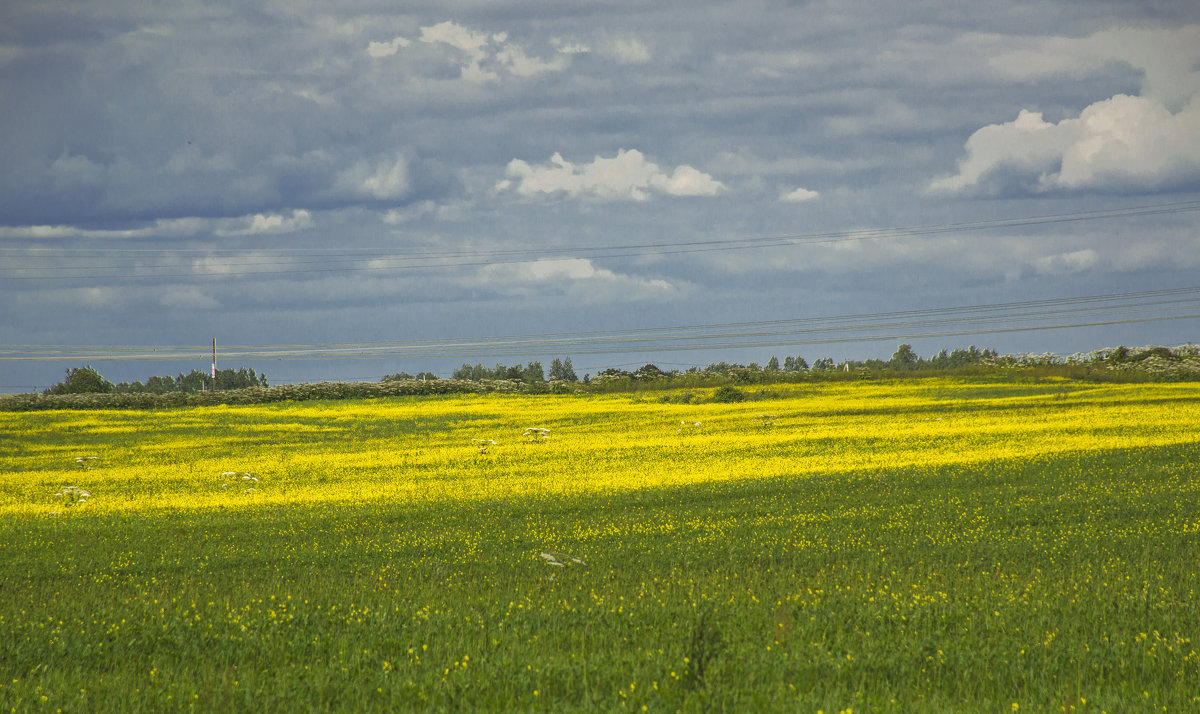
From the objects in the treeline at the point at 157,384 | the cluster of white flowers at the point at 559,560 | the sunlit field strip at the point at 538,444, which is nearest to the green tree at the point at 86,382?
the treeline at the point at 157,384

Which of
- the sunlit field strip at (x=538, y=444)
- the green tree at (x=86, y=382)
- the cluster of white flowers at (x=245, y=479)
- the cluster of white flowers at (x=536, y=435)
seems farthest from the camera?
the green tree at (x=86, y=382)

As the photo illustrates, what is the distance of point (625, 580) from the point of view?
15.5 m

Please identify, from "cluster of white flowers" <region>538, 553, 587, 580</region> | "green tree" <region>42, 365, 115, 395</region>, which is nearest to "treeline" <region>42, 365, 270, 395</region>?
"green tree" <region>42, 365, 115, 395</region>

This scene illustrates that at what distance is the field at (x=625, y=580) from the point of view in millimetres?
9734

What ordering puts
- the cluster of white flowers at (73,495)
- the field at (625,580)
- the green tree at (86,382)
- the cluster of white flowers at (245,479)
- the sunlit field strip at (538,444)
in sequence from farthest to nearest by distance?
1. the green tree at (86,382)
2. the cluster of white flowers at (245,479)
3. the sunlit field strip at (538,444)
4. the cluster of white flowers at (73,495)
5. the field at (625,580)

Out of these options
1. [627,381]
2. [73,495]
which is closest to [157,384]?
[627,381]

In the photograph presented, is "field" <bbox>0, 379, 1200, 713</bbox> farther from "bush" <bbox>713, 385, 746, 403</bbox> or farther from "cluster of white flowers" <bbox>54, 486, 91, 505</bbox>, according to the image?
"bush" <bbox>713, 385, 746, 403</bbox>

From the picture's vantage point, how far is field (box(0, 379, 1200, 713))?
31.9 feet

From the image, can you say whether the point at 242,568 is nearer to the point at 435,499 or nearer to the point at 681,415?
the point at 435,499

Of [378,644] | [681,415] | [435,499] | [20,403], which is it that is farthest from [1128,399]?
[20,403]

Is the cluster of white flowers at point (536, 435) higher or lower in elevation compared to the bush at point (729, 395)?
lower

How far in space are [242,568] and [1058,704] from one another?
49.6 feet

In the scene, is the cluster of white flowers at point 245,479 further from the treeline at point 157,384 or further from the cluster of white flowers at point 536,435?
the treeline at point 157,384

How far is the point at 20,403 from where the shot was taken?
87500mm
